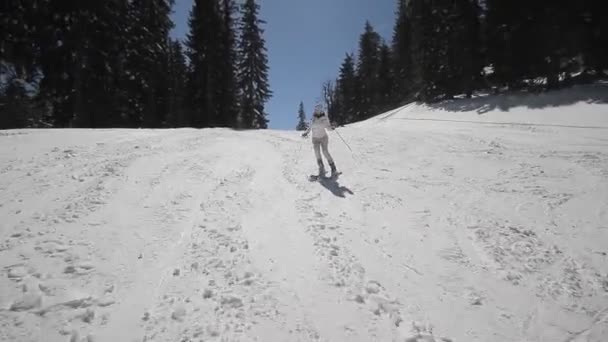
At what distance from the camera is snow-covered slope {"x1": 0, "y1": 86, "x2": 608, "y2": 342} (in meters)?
2.98

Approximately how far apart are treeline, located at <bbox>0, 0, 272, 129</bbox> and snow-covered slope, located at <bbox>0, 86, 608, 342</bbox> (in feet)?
37.3

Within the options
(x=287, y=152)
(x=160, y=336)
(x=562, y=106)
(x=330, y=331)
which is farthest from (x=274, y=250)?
(x=562, y=106)

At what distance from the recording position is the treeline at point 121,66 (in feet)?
51.1

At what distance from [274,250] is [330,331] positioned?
5.05 feet

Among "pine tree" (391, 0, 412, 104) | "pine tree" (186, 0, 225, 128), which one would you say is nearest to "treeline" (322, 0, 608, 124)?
"pine tree" (391, 0, 412, 104)

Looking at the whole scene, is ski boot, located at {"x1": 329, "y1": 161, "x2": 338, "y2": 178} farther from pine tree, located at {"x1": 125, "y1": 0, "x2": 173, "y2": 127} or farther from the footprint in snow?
pine tree, located at {"x1": 125, "y1": 0, "x2": 173, "y2": 127}

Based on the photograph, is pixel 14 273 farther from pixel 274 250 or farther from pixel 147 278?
pixel 274 250

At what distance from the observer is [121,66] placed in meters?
19.4

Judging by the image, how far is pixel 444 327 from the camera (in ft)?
10.1

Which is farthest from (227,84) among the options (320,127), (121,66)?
(320,127)

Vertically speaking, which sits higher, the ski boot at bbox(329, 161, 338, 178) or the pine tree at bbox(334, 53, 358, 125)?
the pine tree at bbox(334, 53, 358, 125)

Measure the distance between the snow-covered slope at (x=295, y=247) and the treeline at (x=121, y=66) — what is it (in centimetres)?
1137

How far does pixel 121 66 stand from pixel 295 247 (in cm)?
2116

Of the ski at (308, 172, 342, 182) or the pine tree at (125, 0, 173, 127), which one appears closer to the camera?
the ski at (308, 172, 342, 182)
